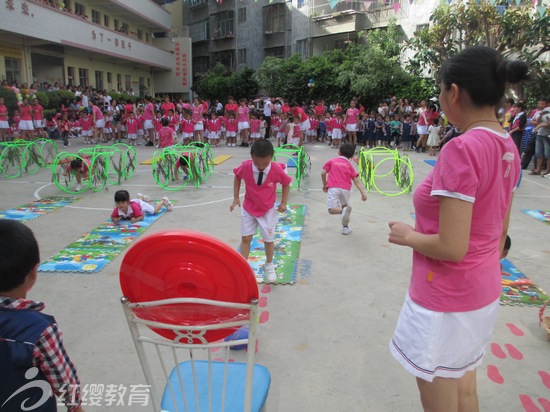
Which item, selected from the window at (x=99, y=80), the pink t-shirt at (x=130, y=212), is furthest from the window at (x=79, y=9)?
the pink t-shirt at (x=130, y=212)

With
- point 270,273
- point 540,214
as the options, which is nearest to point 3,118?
point 270,273

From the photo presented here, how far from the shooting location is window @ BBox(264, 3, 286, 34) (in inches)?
1339

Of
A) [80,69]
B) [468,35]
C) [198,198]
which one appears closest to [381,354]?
[198,198]

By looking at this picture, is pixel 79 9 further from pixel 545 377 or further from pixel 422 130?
pixel 545 377

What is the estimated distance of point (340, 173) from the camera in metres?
5.77

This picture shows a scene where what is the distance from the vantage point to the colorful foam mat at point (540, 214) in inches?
259

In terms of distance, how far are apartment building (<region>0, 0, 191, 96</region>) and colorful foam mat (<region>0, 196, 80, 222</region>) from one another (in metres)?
12.7

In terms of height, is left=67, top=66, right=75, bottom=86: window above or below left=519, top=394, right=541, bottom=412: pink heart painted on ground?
above

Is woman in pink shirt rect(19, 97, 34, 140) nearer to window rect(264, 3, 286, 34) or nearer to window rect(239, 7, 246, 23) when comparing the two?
window rect(264, 3, 286, 34)

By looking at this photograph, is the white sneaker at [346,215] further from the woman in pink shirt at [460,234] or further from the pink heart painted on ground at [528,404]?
the woman in pink shirt at [460,234]

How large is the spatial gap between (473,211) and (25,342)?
1.48 metres

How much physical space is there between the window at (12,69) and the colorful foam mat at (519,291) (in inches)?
823

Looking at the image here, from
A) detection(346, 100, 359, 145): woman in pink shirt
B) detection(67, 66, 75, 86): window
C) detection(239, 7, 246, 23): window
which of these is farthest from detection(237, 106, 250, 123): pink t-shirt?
detection(239, 7, 246, 23): window

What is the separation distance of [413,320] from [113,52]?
28.0 meters
